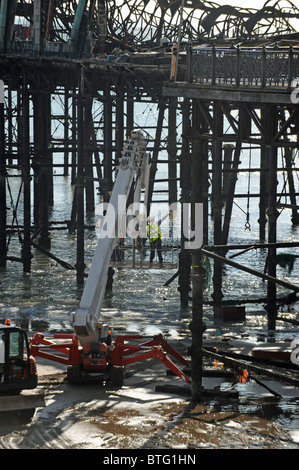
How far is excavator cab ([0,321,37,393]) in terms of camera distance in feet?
64.9

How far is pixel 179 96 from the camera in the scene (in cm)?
2239

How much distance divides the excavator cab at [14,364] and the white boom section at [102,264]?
4.32 ft

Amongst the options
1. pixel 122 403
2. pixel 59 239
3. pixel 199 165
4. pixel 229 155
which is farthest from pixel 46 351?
pixel 229 155

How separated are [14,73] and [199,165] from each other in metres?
17.3

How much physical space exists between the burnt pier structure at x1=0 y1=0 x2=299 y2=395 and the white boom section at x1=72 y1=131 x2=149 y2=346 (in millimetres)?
1886

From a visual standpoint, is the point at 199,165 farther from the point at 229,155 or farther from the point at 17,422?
the point at 229,155

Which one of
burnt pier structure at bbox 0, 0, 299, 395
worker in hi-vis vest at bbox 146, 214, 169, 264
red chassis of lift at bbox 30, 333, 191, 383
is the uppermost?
burnt pier structure at bbox 0, 0, 299, 395

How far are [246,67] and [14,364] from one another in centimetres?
789

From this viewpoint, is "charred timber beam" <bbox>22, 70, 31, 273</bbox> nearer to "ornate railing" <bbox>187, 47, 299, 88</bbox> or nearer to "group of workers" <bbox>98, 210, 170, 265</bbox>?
"group of workers" <bbox>98, 210, 170, 265</bbox>

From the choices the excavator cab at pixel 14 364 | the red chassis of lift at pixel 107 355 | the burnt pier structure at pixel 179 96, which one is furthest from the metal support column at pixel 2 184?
the excavator cab at pixel 14 364

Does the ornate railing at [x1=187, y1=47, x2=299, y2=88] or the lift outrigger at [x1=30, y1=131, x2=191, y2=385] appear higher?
the ornate railing at [x1=187, y1=47, x2=299, y2=88]

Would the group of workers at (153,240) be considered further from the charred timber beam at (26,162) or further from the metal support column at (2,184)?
the metal support column at (2,184)

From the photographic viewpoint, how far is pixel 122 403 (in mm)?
20750

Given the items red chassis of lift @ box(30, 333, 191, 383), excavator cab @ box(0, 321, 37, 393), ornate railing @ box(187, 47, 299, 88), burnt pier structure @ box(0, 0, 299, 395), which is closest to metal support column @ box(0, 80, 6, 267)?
burnt pier structure @ box(0, 0, 299, 395)
